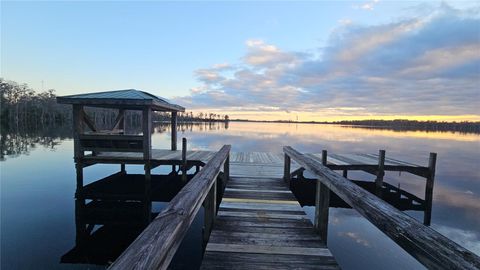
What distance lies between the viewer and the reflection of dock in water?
173 cm

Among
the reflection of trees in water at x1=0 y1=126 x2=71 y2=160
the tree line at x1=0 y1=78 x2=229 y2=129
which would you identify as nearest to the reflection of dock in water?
the reflection of trees in water at x1=0 y1=126 x2=71 y2=160

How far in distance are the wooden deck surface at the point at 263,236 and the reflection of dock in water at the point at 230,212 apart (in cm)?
2

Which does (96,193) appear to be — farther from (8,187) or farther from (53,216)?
(8,187)

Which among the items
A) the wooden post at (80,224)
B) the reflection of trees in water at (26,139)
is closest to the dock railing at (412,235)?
the wooden post at (80,224)

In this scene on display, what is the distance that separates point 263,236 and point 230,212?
117cm

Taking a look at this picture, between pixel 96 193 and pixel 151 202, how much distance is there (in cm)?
250

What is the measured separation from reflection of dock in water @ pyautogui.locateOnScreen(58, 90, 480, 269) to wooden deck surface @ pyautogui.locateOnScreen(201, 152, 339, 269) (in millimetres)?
15

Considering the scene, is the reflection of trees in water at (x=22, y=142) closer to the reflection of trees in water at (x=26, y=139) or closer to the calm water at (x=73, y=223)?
the reflection of trees in water at (x=26, y=139)

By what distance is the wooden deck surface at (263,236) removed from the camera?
3266 millimetres

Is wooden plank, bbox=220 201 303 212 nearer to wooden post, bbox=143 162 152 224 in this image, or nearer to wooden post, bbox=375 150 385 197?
wooden post, bbox=143 162 152 224

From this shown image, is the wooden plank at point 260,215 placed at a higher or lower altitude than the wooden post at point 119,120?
lower

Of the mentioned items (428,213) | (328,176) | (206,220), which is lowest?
(428,213)

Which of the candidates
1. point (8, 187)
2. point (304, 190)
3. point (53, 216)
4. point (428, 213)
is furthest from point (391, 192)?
point (8, 187)

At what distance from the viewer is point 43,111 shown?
2721 inches
